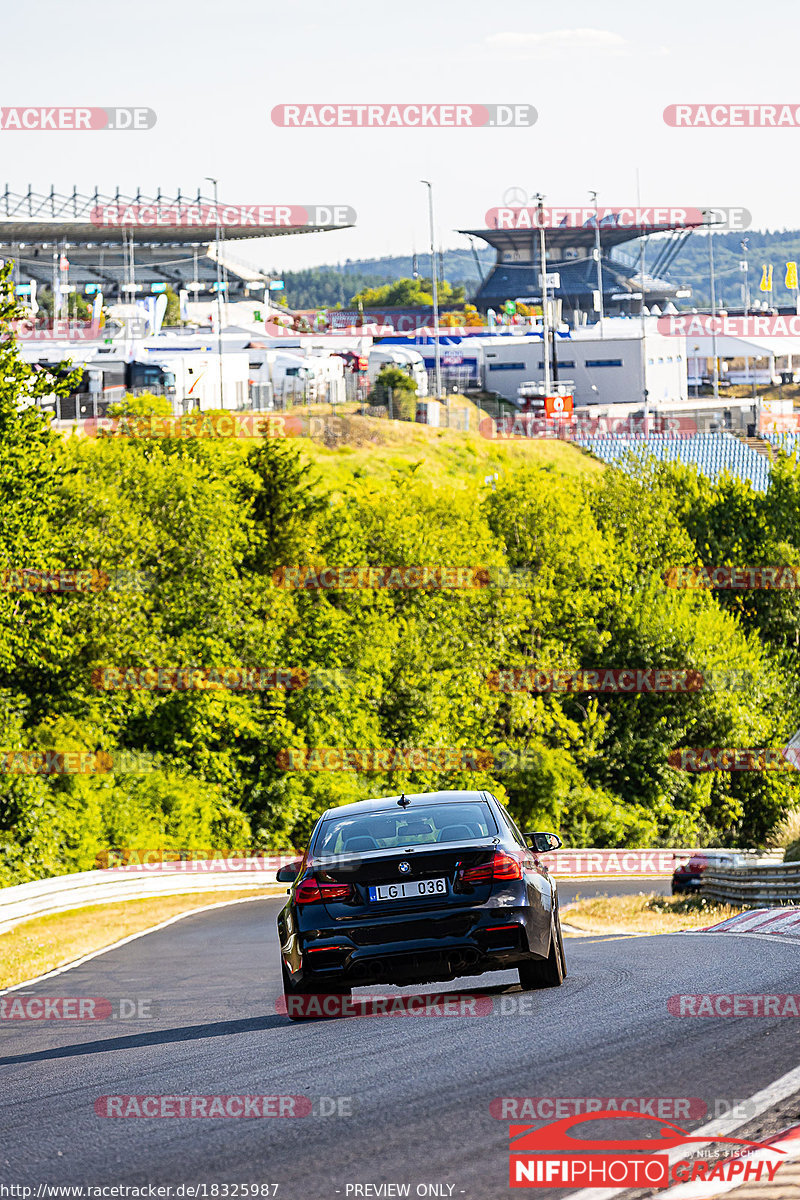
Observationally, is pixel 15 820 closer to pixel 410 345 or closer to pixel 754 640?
pixel 754 640

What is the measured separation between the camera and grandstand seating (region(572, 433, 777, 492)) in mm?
74562

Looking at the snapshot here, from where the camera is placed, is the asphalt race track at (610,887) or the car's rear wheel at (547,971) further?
the asphalt race track at (610,887)

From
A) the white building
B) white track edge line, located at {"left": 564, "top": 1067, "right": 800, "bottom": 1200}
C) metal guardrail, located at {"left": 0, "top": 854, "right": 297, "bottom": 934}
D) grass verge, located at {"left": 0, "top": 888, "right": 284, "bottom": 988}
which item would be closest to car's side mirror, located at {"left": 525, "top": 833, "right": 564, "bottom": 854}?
white track edge line, located at {"left": 564, "top": 1067, "right": 800, "bottom": 1200}

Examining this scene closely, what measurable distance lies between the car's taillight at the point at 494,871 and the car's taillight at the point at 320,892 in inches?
28.4

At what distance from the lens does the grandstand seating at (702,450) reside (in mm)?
74562

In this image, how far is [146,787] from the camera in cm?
3741

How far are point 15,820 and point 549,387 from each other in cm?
6386

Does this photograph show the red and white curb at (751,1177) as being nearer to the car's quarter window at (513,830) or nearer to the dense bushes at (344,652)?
the car's quarter window at (513,830)

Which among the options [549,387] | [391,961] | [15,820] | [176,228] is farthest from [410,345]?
[391,961]

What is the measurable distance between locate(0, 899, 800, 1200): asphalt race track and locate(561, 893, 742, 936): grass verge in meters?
9.85

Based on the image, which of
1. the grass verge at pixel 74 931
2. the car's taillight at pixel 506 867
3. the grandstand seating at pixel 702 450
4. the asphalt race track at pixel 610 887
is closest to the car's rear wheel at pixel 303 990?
the car's taillight at pixel 506 867

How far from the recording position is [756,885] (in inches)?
866

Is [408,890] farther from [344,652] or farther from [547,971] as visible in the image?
[344,652]

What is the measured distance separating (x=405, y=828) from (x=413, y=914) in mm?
795
